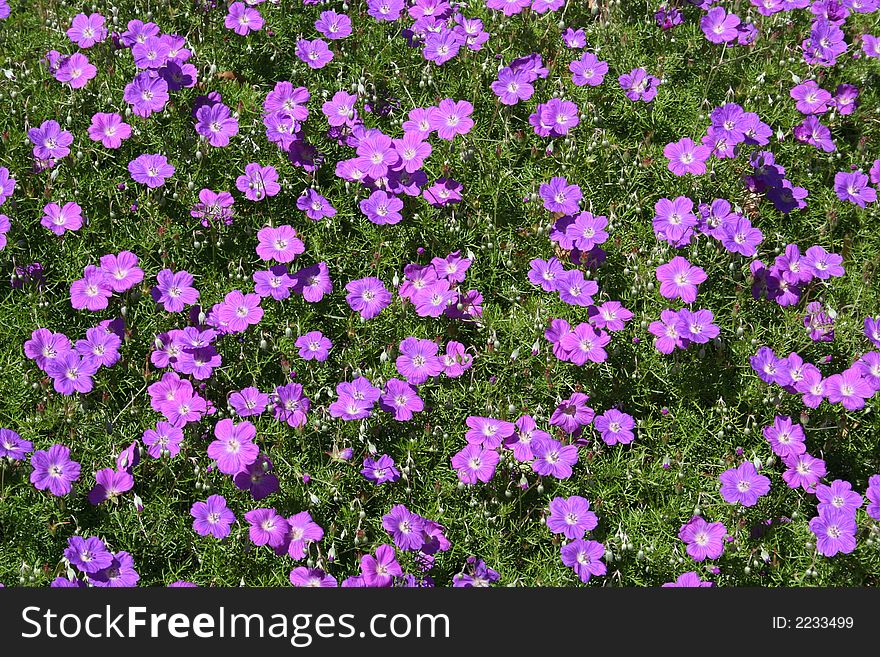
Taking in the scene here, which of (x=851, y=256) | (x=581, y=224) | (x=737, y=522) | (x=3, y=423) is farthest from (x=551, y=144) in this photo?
(x=3, y=423)

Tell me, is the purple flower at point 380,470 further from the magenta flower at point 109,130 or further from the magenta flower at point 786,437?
the magenta flower at point 109,130

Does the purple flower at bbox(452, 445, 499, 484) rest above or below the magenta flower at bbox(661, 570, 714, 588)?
above

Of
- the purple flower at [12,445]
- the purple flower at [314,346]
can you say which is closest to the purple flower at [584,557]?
the purple flower at [314,346]

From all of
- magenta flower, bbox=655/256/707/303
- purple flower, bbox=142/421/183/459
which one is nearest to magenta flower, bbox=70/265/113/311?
purple flower, bbox=142/421/183/459

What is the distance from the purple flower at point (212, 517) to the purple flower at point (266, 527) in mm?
92

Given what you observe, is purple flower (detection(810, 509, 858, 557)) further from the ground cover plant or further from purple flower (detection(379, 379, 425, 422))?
purple flower (detection(379, 379, 425, 422))

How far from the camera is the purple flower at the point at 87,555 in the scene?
373 centimetres

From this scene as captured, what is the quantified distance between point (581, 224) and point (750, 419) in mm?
1263

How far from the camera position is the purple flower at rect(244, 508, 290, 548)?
385 centimetres

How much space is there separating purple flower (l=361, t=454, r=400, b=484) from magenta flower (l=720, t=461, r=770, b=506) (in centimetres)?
143

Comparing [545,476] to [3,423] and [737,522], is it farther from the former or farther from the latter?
[3,423]

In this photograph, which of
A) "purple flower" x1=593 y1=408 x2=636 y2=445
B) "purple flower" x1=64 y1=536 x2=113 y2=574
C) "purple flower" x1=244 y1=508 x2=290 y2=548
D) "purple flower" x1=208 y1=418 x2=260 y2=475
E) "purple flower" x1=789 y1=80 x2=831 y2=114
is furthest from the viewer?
"purple flower" x1=789 y1=80 x2=831 y2=114

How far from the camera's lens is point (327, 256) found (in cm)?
485

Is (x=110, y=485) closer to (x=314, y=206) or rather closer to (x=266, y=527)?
(x=266, y=527)
